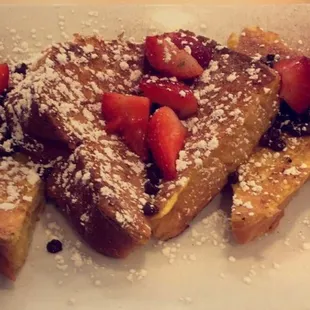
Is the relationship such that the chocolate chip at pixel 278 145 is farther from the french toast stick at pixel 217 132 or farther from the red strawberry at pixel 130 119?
the red strawberry at pixel 130 119

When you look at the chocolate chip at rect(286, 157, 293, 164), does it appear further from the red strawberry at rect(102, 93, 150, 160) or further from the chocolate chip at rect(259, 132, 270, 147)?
the red strawberry at rect(102, 93, 150, 160)

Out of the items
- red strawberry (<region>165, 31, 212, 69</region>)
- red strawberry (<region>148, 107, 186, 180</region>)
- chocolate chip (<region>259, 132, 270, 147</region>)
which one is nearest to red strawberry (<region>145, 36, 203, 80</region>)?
red strawberry (<region>165, 31, 212, 69</region>)

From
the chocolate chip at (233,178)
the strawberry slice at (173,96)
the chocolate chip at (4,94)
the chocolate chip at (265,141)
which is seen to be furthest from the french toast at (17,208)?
the chocolate chip at (265,141)

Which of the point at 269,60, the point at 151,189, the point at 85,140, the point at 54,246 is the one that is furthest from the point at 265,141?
the point at 54,246

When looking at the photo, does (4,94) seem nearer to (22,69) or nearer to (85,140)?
(22,69)

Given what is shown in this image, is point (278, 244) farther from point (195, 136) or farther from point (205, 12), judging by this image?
point (205, 12)

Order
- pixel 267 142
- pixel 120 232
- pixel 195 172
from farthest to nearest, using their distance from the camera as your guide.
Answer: pixel 267 142 → pixel 195 172 → pixel 120 232

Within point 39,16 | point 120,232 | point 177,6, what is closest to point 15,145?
point 120,232
